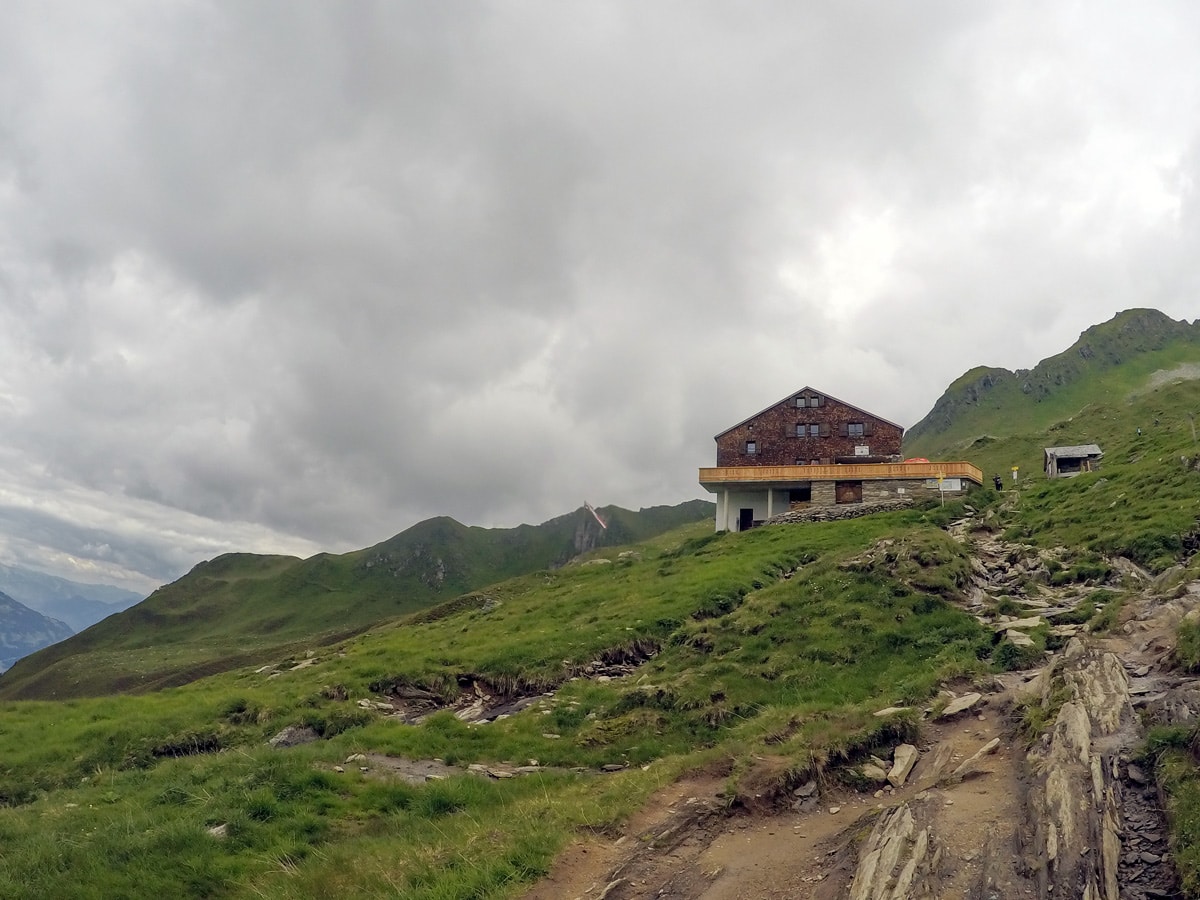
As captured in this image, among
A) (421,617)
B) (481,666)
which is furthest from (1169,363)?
(481,666)

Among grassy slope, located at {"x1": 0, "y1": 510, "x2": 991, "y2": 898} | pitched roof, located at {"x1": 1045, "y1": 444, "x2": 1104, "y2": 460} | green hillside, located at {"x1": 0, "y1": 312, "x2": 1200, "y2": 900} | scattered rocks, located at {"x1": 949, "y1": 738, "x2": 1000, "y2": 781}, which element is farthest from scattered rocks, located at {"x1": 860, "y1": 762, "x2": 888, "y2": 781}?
pitched roof, located at {"x1": 1045, "y1": 444, "x2": 1104, "y2": 460}

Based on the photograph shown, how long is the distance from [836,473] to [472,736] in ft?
146

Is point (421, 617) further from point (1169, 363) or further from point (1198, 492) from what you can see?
point (1169, 363)

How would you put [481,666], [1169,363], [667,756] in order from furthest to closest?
[1169,363]
[481,666]
[667,756]

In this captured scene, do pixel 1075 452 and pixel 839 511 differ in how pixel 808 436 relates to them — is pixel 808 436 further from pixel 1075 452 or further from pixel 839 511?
pixel 1075 452

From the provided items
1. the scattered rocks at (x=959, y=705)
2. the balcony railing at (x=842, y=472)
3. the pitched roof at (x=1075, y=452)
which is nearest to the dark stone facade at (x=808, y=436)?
the balcony railing at (x=842, y=472)

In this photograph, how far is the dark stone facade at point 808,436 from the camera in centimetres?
6288

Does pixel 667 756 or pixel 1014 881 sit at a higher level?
pixel 1014 881

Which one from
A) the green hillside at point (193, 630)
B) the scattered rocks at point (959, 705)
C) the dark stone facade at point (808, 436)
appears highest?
the dark stone facade at point (808, 436)

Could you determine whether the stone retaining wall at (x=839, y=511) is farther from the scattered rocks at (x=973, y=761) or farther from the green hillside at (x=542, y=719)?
the scattered rocks at (x=973, y=761)

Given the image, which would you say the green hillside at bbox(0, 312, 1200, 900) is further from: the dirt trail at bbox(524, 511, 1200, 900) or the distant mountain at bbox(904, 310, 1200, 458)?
the distant mountain at bbox(904, 310, 1200, 458)

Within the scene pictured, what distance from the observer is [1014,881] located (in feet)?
25.4

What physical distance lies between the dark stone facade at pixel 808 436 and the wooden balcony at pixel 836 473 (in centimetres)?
462

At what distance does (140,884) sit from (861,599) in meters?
21.2
